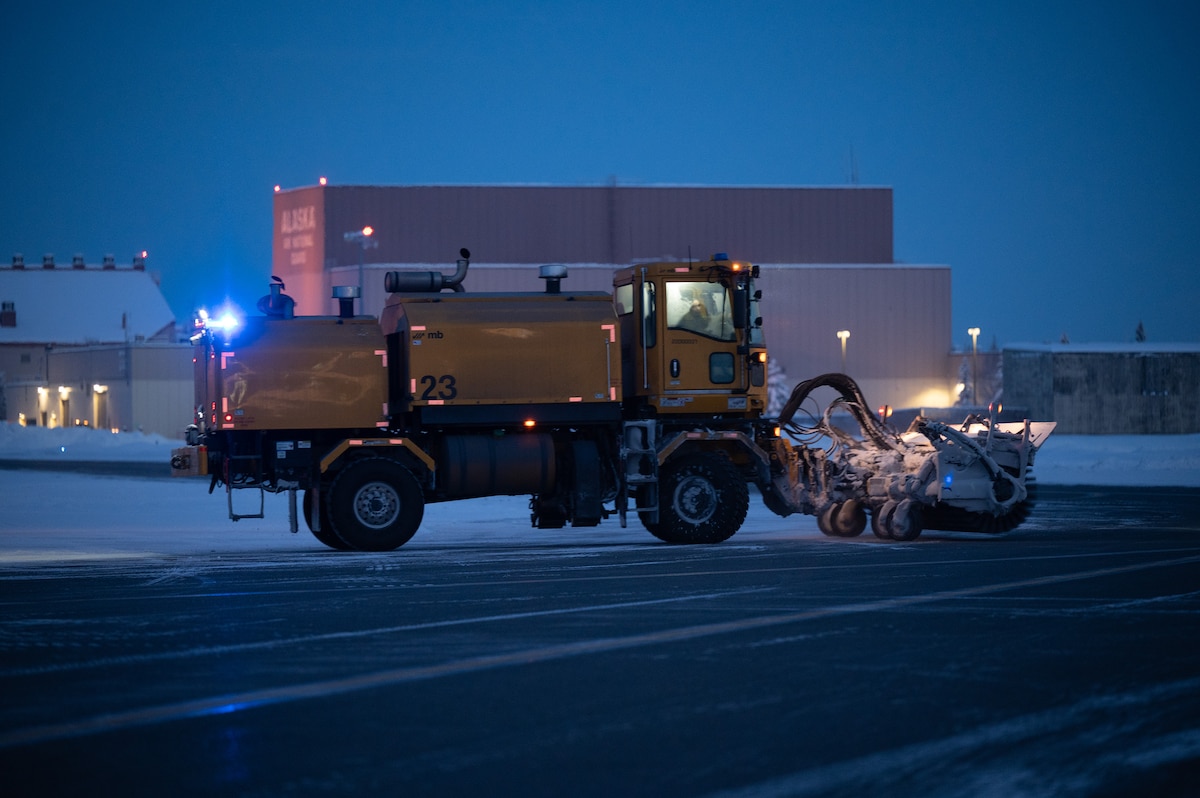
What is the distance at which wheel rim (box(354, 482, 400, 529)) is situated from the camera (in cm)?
1812

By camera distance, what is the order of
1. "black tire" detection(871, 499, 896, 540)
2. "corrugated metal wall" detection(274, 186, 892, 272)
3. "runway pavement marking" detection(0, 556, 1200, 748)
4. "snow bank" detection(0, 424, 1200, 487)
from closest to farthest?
1. "runway pavement marking" detection(0, 556, 1200, 748)
2. "black tire" detection(871, 499, 896, 540)
3. "snow bank" detection(0, 424, 1200, 487)
4. "corrugated metal wall" detection(274, 186, 892, 272)

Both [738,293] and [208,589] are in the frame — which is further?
[738,293]

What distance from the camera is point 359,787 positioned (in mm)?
6035

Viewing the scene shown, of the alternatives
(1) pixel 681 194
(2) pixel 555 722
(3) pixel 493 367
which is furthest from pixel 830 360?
(2) pixel 555 722

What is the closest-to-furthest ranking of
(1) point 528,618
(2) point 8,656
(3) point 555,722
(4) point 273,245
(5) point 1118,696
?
(3) point 555,722, (5) point 1118,696, (2) point 8,656, (1) point 528,618, (4) point 273,245

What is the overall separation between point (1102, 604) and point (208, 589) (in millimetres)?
7524

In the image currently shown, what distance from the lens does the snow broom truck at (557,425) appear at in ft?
59.9

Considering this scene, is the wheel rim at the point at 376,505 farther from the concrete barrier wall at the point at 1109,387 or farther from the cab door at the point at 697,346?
the concrete barrier wall at the point at 1109,387

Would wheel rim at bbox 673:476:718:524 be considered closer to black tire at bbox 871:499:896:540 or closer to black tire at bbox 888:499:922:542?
black tire at bbox 871:499:896:540

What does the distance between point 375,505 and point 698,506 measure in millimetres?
4045

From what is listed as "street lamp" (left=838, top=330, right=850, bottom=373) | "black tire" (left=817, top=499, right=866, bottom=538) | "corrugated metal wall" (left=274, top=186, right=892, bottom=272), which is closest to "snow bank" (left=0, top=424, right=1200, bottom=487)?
"black tire" (left=817, top=499, right=866, bottom=538)

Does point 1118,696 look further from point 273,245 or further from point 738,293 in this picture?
point 273,245

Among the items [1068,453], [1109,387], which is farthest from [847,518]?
[1109,387]

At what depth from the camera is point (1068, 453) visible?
4469 cm
